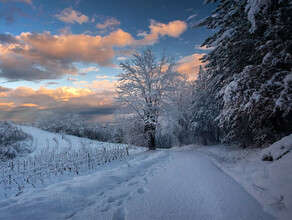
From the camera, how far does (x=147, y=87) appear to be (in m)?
15.7

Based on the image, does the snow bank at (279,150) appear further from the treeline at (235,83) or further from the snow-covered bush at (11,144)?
the snow-covered bush at (11,144)

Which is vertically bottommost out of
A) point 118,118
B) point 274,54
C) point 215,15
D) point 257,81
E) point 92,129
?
point 92,129

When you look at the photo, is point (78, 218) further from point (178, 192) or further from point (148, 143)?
point (148, 143)

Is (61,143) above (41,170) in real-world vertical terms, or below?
below

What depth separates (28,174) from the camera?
24.3 feet

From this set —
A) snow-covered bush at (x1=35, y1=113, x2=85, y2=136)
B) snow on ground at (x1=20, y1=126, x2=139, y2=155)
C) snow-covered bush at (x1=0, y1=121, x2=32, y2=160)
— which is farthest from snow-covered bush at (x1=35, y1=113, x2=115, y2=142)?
snow-covered bush at (x1=0, y1=121, x2=32, y2=160)

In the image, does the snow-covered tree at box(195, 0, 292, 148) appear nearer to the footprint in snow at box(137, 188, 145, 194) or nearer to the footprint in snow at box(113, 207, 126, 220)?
the footprint in snow at box(137, 188, 145, 194)

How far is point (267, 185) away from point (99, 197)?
4.20m

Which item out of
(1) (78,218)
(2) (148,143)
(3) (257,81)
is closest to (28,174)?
(1) (78,218)

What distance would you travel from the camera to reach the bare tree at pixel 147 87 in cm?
1477

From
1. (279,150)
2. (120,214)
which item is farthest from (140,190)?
(279,150)

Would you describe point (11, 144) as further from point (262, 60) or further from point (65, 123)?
point (65, 123)

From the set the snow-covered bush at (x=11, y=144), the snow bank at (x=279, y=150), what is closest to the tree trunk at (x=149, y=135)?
the snow bank at (x=279, y=150)

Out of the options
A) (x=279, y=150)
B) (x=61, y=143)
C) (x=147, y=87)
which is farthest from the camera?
(x=61, y=143)
